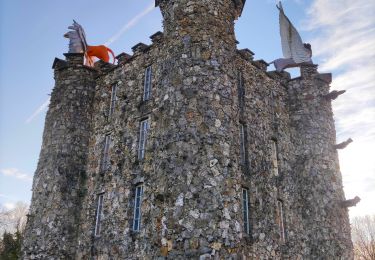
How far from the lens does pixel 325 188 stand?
647 inches

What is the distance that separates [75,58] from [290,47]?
10532mm

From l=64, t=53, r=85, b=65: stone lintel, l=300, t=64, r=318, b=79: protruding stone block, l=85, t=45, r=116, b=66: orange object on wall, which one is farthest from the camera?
l=85, t=45, r=116, b=66: orange object on wall

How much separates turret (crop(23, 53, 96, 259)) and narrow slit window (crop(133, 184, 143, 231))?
3344mm

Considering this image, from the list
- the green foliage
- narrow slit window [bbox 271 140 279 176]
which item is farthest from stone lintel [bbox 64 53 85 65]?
the green foliage

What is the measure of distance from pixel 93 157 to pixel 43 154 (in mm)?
2232

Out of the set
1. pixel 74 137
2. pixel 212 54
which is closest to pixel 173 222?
pixel 212 54

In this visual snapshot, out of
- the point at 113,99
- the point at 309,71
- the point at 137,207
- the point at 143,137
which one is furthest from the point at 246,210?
the point at 309,71

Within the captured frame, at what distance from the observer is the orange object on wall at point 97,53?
20.0m

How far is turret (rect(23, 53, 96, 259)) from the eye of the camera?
609 inches

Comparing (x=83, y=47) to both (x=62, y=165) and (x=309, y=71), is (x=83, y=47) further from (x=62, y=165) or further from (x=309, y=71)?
(x=309, y=71)

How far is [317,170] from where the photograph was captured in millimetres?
16734

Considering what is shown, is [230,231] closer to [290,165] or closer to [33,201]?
[290,165]

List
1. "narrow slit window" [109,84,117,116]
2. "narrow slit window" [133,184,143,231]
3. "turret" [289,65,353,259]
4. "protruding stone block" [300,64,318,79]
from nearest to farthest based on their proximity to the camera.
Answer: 1. "narrow slit window" [133,184,143,231]
2. "turret" [289,65,353,259]
3. "narrow slit window" [109,84,117,116]
4. "protruding stone block" [300,64,318,79]

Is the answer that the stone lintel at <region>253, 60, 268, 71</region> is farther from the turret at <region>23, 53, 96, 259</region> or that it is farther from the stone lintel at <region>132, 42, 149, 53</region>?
the turret at <region>23, 53, 96, 259</region>
